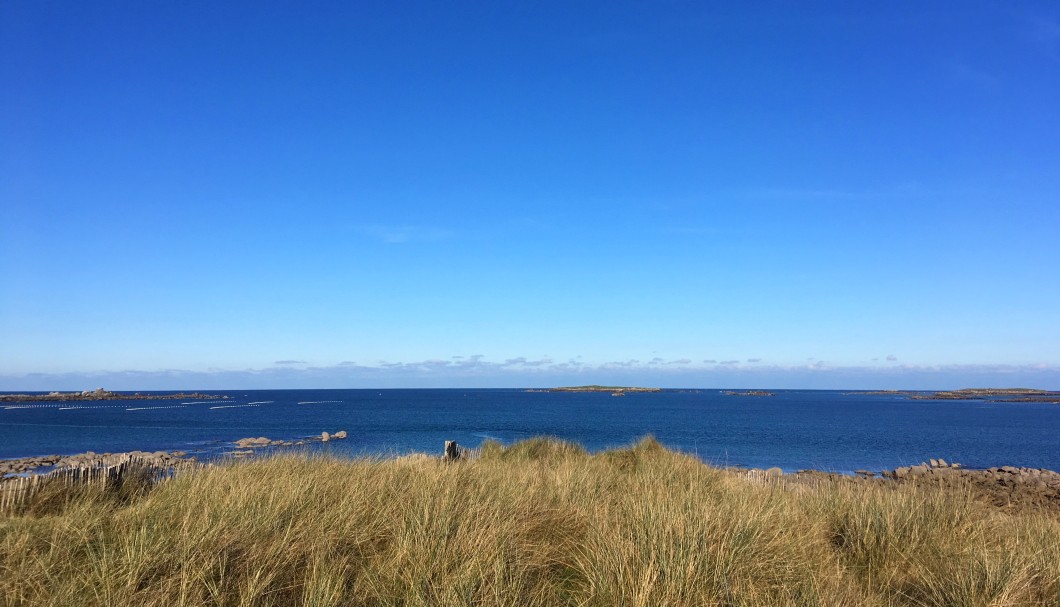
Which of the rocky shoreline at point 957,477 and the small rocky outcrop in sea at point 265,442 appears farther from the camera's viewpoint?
the small rocky outcrop in sea at point 265,442

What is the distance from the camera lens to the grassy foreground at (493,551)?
13.1 ft

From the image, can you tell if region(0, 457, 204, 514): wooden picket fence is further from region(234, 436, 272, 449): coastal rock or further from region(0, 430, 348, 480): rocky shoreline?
region(234, 436, 272, 449): coastal rock

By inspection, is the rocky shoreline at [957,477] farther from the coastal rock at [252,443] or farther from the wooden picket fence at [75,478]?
the coastal rock at [252,443]

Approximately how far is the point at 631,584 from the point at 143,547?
352 centimetres

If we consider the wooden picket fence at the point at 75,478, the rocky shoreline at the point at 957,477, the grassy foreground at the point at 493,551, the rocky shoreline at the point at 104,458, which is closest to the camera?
the grassy foreground at the point at 493,551

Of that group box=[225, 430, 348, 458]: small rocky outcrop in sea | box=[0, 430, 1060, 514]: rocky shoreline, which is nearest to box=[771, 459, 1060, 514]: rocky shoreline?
box=[0, 430, 1060, 514]: rocky shoreline

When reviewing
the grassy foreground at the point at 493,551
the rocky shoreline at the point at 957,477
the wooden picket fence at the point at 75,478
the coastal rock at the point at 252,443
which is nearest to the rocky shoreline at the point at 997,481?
the rocky shoreline at the point at 957,477

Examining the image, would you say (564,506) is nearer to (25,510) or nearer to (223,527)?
(223,527)

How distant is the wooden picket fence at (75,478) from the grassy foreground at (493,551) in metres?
0.40

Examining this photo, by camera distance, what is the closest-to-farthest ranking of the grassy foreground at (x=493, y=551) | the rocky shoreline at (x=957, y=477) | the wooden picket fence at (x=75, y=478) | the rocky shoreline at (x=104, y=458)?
the grassy foreground at (x=493, y=551) < the wooden picket fence at (x=75, y=478) < the rocky shoreline at (x=104, y=458) < the rocky shoreline at (x=957, y=477)

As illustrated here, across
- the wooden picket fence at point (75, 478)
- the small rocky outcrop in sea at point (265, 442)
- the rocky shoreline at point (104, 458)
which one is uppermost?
the wooden picket fence at point (75, 478)

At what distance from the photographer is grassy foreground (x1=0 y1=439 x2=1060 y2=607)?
4.01m

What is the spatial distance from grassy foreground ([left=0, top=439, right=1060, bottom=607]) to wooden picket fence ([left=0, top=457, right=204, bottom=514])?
1.30 ft

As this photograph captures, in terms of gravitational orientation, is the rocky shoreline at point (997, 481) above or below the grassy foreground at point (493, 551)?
below
